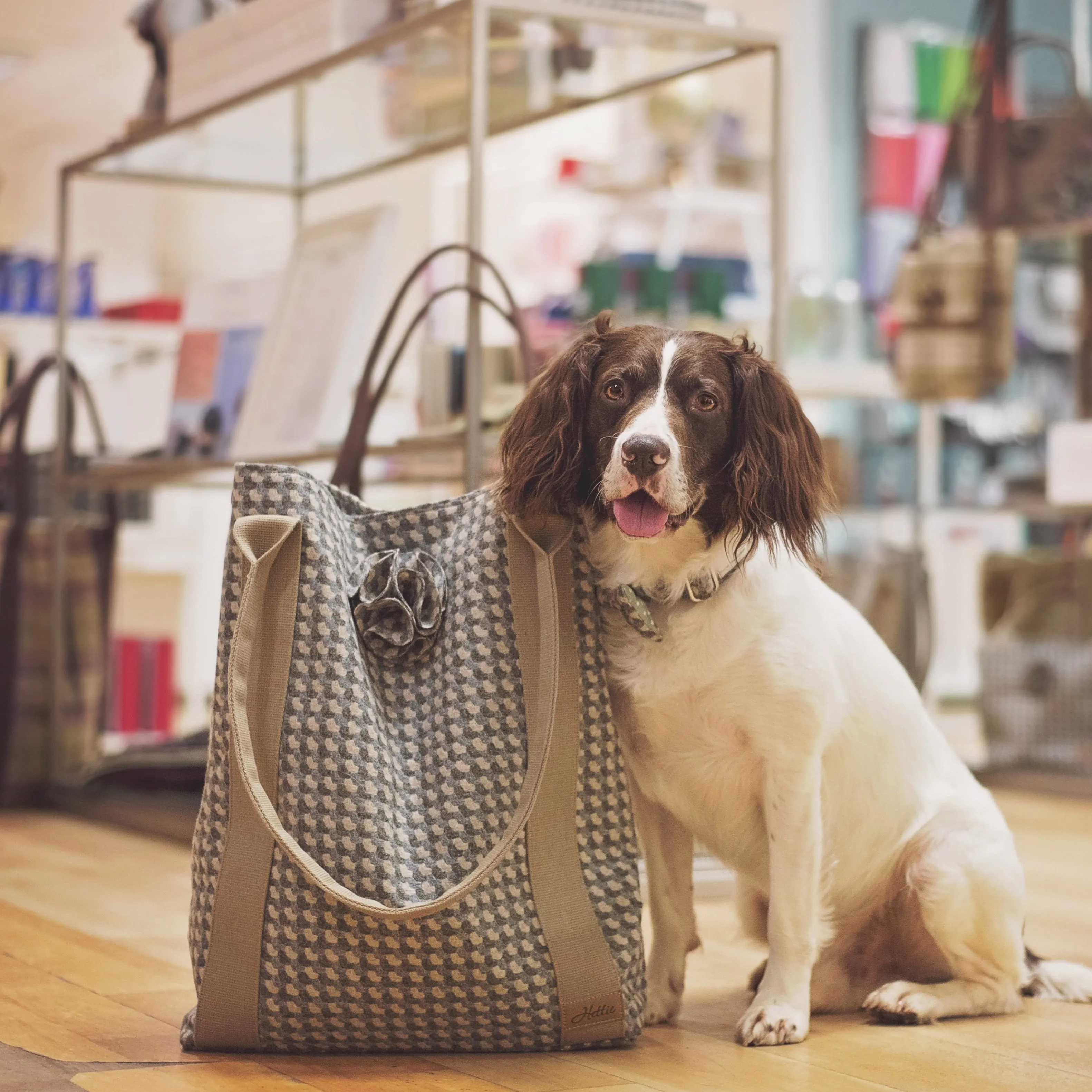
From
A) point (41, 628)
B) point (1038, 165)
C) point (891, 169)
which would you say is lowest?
point (41, 628)

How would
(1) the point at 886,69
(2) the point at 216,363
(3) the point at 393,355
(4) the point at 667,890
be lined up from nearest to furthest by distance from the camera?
(4) the point at 667,890 < (3) the point at 393,355 < (2) the point at 216,363 < (1) the point at 886,69

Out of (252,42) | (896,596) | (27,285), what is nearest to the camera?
(252,42)

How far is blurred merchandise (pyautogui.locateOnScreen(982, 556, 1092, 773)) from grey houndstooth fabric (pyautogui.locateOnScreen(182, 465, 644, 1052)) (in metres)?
2.94

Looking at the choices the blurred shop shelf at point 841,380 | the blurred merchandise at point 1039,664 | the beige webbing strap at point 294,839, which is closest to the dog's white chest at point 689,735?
the beige webbing strap at point 294,839

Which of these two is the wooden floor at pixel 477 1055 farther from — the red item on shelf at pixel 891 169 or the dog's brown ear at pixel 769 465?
the red item on shelf at pixel 891 169

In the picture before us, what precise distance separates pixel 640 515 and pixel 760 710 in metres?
0.27

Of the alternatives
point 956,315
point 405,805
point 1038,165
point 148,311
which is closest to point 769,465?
point 405,805

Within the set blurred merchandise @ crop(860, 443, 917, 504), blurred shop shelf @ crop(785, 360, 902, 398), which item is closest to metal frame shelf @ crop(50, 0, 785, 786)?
blurred shop shelf @ crop(785, 360, 902, 398)

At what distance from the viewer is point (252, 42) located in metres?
3.43

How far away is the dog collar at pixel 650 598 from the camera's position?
191 centimetres

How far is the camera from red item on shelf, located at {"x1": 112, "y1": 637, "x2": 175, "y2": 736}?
5.78 m

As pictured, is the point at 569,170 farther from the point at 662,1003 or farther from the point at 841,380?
the point at 662,1003

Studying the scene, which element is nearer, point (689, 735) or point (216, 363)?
point (689, 735)

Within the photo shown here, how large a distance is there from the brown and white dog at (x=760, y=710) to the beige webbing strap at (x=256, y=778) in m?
0.27
